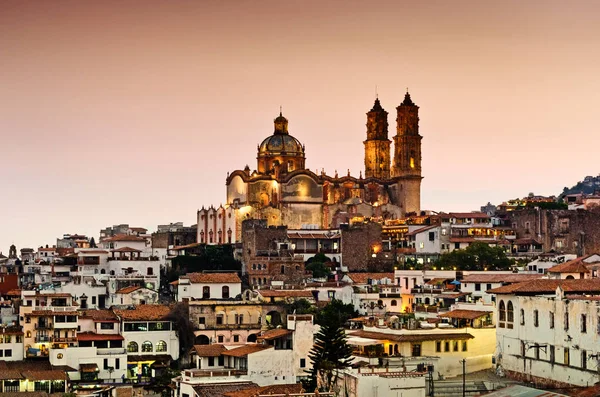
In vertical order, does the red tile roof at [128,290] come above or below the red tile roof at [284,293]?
above

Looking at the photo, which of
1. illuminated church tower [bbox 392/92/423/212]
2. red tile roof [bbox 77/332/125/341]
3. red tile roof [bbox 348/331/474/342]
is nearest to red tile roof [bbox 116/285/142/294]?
red tile roof [bbox 77/332/125/341]

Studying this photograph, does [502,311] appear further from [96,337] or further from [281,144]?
[281,144]

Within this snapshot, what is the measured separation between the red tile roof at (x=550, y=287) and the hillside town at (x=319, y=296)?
0.22 feet

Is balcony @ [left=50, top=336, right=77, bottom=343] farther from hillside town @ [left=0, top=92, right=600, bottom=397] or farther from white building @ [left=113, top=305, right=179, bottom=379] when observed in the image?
white building @ [left=113, top=305, right=179, bottom=379]

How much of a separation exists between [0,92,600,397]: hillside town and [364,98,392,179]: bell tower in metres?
0.16

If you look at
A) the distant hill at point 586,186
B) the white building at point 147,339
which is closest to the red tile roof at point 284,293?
the white building at point 147,339

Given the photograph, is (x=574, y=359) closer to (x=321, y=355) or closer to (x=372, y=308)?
(x=321, y=355)

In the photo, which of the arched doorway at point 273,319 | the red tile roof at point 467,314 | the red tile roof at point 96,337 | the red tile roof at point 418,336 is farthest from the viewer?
the arched doorway at point 273,319

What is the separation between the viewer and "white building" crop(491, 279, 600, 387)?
1626 inches

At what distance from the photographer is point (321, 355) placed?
46.8 metres

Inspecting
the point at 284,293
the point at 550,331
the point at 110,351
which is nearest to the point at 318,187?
the point at 284,293

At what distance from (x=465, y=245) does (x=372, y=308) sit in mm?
19208

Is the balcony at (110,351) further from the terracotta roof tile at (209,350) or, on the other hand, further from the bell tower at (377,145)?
the bell tower at (377,145)

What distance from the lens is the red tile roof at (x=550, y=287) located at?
45750mm
